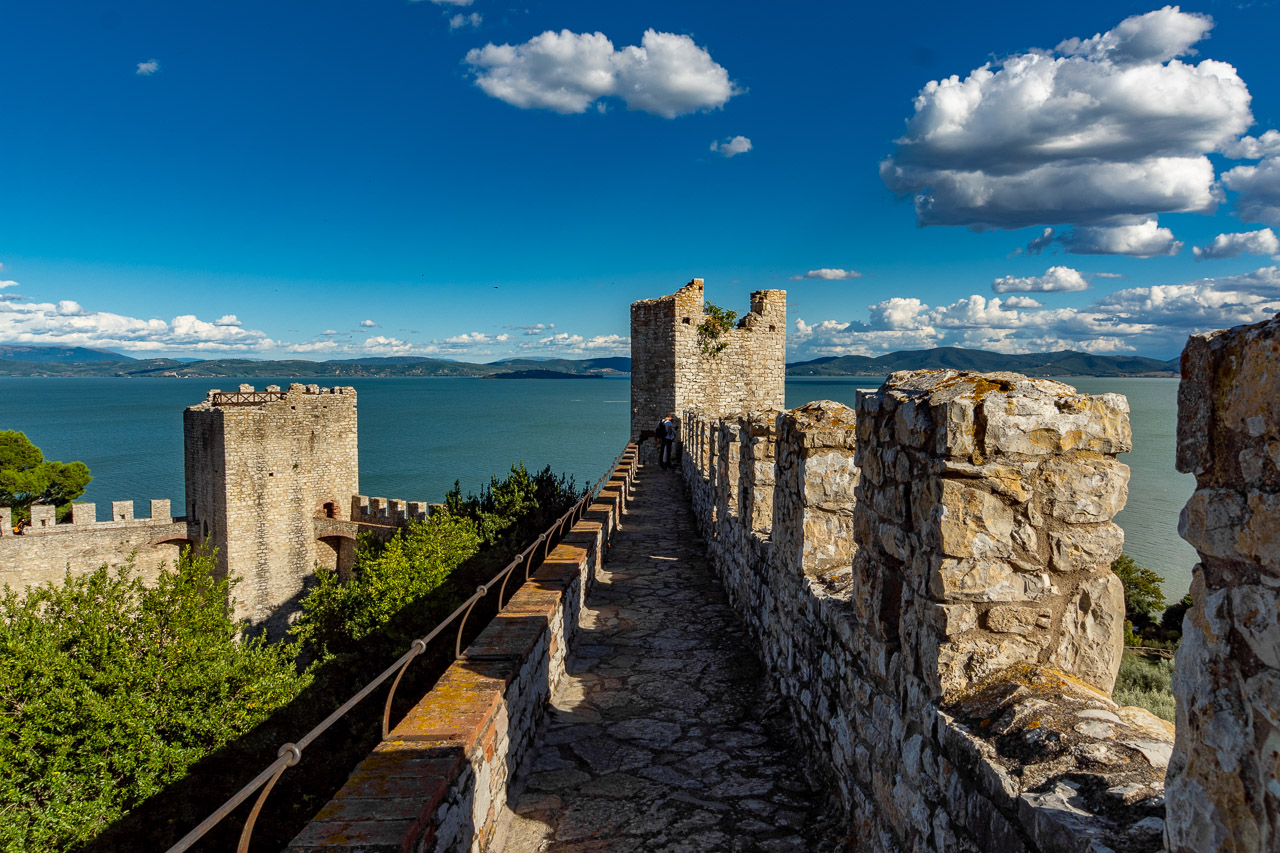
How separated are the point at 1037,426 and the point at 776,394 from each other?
19.6 meters

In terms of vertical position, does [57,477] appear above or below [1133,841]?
below

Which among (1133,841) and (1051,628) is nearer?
(1133,841)

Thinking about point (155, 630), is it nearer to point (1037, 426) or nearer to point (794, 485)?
point (794, 485)

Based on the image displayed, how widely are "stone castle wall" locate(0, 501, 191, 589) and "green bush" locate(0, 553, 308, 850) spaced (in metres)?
17.6

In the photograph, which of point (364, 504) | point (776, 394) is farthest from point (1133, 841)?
point (364, 504)

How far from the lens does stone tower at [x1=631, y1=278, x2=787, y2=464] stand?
1986cm

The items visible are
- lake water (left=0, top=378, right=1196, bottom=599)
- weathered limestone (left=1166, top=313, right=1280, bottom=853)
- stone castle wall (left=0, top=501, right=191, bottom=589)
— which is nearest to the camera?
weathered limestone (left=1166, top=313, right=1280, bottom=853)

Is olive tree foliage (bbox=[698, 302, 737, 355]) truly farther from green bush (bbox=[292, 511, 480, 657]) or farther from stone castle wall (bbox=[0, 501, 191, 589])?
stone castle wall (bbox=[0, 501, 191, 589])

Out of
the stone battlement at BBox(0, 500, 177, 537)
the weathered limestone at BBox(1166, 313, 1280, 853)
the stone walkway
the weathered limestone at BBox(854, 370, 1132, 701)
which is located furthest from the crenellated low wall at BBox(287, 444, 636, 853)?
the stone battlement at BBox(0, 500, 177, 537)

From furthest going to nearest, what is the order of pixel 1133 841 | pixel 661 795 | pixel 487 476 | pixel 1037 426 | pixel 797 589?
pixel 487 476 → pixel 797 589 → pixel 661 795 → pixel 1037 426 → pixel 1133 841

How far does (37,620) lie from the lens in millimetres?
8789

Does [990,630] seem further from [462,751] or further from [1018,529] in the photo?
[462,751]

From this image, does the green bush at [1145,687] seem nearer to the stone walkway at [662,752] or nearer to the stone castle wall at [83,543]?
the stone walkway at [662,752]

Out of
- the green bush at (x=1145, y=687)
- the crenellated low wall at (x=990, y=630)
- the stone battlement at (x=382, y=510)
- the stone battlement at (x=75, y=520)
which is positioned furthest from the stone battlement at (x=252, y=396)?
the crenellated low wall at (x=990, y=630)
